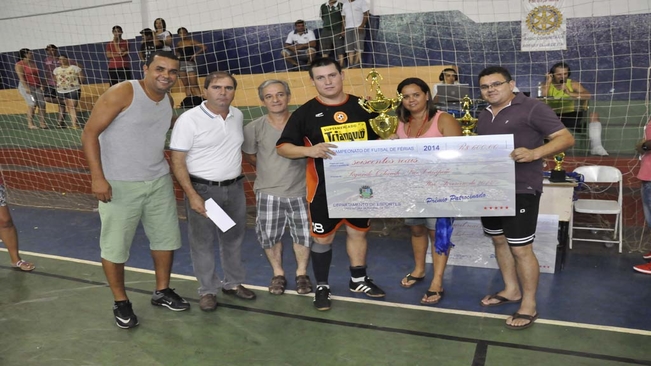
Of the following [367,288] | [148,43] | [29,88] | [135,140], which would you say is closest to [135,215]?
[135,140]

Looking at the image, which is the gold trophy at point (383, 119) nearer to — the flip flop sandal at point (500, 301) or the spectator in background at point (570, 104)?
the flip flop sandal at point (500, 301)

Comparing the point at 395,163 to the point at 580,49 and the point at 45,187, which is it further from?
the point at 45,187

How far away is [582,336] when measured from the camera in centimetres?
332

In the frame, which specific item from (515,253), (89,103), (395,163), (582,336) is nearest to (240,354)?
(395,163)

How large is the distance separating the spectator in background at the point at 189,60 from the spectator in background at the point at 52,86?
8.11 feet

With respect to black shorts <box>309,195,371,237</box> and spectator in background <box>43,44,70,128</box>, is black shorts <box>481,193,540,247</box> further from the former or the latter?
spectator in background <box>43,44,70,128</box>

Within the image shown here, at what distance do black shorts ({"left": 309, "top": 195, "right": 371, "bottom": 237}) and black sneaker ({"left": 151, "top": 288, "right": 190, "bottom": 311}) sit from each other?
1066 millimetres

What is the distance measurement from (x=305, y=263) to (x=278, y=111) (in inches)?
46.9

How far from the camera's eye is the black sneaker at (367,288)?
401 centimetres

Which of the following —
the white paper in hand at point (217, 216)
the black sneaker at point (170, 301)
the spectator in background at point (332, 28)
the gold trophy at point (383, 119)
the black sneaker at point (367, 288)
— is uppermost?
the spectator in background at point (332, 28)

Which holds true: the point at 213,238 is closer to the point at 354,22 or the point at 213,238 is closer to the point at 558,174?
the point at 558,174

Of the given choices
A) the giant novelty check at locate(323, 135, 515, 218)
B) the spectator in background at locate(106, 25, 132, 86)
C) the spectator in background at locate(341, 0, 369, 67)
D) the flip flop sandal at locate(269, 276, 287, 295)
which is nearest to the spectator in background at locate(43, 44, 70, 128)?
the spectator in background at locate(106, 25, 132, 86)

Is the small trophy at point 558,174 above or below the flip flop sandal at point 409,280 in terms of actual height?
above

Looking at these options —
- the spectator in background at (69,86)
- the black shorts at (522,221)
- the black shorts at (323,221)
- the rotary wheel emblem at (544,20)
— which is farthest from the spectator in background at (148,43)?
the black shorts at (522,221)
